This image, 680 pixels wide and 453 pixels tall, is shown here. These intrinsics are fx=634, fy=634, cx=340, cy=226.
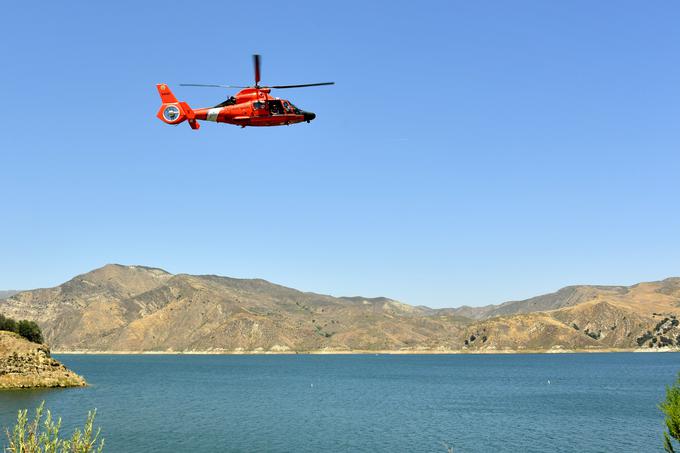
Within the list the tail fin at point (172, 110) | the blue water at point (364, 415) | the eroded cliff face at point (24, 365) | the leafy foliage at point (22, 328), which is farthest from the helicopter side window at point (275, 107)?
the leafy foliage at point (22, 328)

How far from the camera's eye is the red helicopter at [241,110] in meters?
36.5

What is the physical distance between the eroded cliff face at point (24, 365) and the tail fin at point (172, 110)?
11336 centimetres

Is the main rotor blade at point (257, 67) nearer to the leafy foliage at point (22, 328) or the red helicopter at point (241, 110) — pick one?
the red helicopter at point (241, 110)

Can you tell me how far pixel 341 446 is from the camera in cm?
7725

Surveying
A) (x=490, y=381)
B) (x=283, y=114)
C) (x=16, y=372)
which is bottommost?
(x=490, y=381)

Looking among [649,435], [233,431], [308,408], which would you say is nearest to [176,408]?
[308,408]

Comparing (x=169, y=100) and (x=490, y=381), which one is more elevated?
(x=169, y=100)

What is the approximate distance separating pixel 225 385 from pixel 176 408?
192 ft

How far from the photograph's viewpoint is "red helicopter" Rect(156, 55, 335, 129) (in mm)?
36469

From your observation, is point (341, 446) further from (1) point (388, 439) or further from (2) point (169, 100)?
(2) point (169, 100)

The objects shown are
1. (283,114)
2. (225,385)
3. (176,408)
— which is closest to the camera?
(283,114)

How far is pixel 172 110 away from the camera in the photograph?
119 feet

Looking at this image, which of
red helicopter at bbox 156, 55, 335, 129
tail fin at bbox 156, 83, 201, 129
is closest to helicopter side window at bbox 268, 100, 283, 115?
red helicopter at bbox 156, 55, 335, 129

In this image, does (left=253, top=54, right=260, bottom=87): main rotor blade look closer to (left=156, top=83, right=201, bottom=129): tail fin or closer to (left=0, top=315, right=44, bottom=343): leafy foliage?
(left=156, top=83, right=201, bottom=129): tail fin
